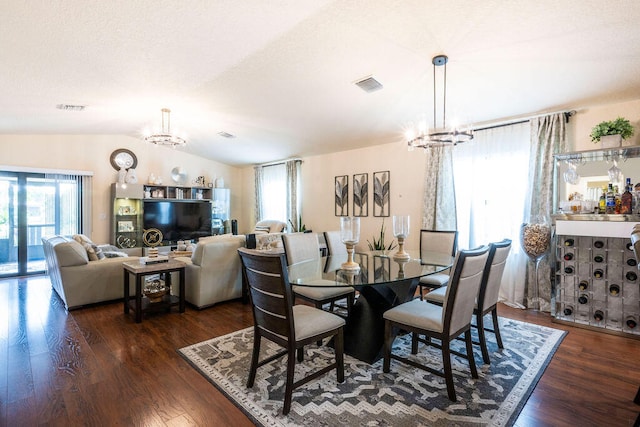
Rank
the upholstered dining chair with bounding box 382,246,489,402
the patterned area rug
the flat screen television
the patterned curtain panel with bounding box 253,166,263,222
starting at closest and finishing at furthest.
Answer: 1. the patterned area rug
2. the upholstered dining chair with bounding box 382,246,489,402
3. the flat screen television
4. the patterned curtain panel with bounding box 253,166,263,222

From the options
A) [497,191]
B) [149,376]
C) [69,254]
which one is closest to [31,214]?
[69,254]

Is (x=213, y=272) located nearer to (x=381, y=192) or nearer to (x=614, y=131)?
(x=381, y=192)

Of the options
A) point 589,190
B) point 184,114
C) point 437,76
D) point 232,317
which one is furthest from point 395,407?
point 184,114

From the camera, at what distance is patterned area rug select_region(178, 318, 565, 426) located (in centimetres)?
191

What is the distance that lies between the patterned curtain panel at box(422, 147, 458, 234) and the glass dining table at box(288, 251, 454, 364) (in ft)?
6.28

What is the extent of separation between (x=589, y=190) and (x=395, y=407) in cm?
338

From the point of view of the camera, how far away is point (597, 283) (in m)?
3.35

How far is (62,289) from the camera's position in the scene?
3.89 metres

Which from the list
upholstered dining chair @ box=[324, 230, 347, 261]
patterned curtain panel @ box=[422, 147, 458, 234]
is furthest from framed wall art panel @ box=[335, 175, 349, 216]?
upholstered dining chair @ box=[324, 230, 347, 261]

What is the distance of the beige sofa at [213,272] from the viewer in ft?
12.7

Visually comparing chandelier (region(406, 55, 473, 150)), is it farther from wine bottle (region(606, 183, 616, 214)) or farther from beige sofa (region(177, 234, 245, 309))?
beige sofa (region(177, 234, 245, 309))

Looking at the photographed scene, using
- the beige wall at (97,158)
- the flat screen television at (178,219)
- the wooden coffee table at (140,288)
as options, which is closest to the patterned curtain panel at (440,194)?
the wooden coffee table at (140,288)

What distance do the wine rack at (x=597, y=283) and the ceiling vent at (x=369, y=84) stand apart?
2.65 metres

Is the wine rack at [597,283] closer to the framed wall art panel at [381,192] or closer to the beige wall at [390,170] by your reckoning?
the beige wall at [390,170]
